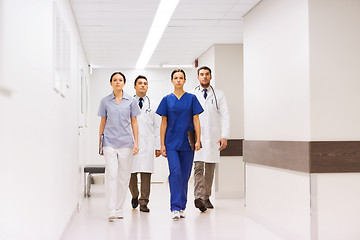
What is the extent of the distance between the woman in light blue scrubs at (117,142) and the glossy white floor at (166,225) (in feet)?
0.92

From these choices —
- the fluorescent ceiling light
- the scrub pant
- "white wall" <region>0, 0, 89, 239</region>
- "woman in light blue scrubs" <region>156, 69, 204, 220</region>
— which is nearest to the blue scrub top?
"woman in light blue scrubs" <region>156, 69, 204, 220</region>

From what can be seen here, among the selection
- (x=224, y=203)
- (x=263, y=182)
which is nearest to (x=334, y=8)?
(x=263, y=182)

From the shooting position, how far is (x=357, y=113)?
13.1 feet

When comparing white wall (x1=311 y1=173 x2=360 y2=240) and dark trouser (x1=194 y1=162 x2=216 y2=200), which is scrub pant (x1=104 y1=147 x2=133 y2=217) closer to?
dark trouser (x1=194 y1=162 x2=216 y2=200)

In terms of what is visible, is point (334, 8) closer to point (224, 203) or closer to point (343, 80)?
point (343, 80)

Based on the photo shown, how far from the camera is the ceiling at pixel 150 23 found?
5535mm

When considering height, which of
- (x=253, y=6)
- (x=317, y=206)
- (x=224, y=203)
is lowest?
(x=224, y=203)

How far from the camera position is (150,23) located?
6.42 m

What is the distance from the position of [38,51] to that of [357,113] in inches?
101

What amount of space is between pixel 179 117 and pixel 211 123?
3.25ft

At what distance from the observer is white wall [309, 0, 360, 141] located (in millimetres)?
3975

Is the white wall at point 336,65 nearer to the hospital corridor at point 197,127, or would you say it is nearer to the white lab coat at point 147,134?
the hospital corridor at point 197,127

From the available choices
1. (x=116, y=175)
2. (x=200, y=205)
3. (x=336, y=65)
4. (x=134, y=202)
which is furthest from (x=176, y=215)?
(x=336, y=65)

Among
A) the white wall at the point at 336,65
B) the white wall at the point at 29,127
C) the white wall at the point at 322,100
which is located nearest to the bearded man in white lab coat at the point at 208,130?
the white wall at the point at 322,100
